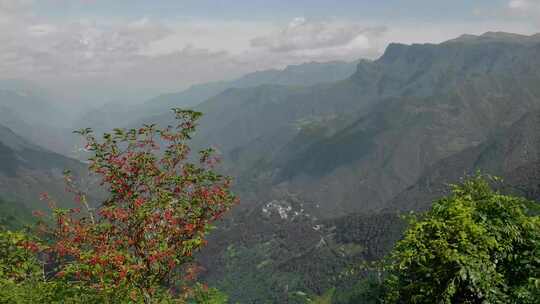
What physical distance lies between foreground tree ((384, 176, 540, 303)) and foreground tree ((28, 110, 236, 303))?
9.06 meters

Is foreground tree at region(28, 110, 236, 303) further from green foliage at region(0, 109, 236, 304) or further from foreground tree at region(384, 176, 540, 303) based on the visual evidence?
foreground tree at region(384, 176, 540, 303)

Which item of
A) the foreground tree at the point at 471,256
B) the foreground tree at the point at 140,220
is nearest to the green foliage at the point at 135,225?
the foreground tree at the point at 140,220

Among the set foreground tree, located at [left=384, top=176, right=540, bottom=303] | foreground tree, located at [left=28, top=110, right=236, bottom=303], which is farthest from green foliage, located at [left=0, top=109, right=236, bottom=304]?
foreground tree, located at [left=384, top=176, right=540, bottom=303]

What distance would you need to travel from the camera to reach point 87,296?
854 inches

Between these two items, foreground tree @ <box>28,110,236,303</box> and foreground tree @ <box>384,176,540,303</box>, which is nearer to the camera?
foreground tree @ <box>384,176,540,303</box>

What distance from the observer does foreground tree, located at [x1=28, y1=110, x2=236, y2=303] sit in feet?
65.5

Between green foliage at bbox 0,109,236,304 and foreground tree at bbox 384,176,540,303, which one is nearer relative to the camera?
foreground tree at bbox 384,176,540,303

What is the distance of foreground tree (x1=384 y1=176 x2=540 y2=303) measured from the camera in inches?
647

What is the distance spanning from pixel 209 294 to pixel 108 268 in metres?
6.19

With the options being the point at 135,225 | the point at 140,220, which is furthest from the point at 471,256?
the point at 135,225

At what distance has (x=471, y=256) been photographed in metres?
16.4

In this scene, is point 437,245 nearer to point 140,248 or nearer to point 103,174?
point 140,248

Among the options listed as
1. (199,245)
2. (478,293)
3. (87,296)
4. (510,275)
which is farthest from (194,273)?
(510,275)

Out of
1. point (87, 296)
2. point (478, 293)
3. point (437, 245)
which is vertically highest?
point (437, 245)
